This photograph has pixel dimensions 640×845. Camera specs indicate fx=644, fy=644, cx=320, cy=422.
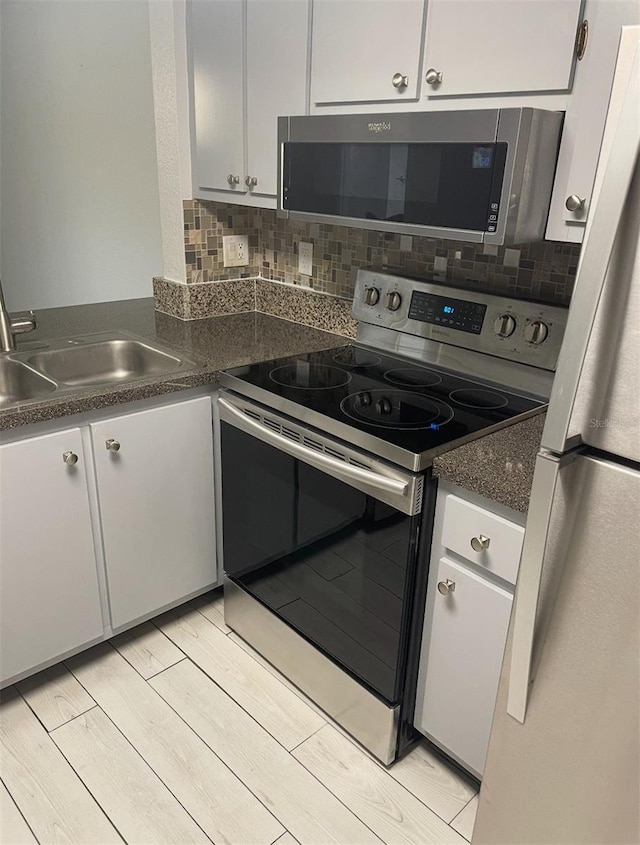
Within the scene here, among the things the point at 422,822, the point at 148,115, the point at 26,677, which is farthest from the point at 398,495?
the point at 148,115

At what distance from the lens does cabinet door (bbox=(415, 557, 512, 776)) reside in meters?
1.42

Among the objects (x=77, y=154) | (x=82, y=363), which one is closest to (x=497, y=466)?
(x=82, y=363)

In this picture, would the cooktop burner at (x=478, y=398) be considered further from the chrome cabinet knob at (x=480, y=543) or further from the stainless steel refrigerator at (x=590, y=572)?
the stainless steel refrigerator at (x=590, y=572)

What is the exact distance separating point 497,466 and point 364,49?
1092 mm

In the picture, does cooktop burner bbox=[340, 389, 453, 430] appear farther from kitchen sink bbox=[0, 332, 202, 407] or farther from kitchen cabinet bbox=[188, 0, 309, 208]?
kitchen cabinet bbox=[188, 0, 309, 208]

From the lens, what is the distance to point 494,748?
3.72ft

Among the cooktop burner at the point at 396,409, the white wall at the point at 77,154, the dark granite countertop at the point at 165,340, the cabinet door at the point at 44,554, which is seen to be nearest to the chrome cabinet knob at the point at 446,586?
the cooktop burner at the point at 396,409

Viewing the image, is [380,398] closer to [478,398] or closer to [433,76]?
[478,398]

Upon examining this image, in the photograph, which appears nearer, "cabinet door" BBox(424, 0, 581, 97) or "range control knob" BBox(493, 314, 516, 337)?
"cabinet door" BBox(424, 0, 581, 97)

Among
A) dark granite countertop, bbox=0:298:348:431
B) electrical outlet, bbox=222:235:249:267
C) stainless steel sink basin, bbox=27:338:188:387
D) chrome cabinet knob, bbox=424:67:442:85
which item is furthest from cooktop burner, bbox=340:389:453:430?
electrical outlet, bbox=222:235:249:267

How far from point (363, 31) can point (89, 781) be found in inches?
79.7

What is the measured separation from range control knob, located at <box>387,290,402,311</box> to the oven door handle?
0.57 meters

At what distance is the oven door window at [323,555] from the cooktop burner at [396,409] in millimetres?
182

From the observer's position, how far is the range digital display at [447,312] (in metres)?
1.82
